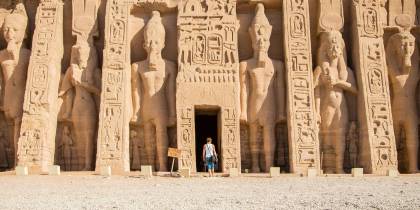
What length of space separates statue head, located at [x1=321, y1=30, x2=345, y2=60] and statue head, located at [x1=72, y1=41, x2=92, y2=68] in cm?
581

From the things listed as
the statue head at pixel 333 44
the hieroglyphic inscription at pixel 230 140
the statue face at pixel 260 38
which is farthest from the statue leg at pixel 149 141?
the statue head at pixel 333 44

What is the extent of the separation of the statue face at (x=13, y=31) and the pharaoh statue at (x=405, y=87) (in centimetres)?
930

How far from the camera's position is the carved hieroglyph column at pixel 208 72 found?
13336 mm

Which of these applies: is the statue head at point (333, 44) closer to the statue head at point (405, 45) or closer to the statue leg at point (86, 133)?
the statue head at point (405, 45)

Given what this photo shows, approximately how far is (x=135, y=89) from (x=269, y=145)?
3.48m

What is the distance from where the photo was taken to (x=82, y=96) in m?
14.2

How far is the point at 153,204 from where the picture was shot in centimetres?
712

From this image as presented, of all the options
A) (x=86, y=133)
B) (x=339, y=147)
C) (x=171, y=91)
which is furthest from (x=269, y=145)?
(x=86, y=133)

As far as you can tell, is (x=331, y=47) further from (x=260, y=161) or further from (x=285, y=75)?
(x=260, y=161)

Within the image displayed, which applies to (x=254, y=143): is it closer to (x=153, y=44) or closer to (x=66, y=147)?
(x=153, y=44)

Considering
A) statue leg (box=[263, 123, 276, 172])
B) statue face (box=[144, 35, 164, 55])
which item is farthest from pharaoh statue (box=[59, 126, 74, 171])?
statue leg (box=[263, 123, 276, 172])

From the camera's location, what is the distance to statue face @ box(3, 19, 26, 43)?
14523mm

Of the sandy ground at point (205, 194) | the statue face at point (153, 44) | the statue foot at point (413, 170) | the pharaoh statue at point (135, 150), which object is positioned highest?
the statue face at point (153, 44)

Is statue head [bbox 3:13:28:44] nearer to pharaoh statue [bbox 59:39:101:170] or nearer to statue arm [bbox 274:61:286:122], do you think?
pharaoh statue [bbox 59:39:101:170]
